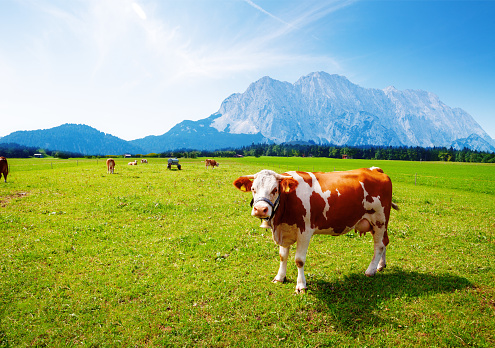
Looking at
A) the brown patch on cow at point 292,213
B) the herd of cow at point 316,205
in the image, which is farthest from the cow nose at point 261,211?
the brown patch on cow at point 292,213

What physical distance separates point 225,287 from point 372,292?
4.56 m

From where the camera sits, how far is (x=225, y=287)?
7664 mm

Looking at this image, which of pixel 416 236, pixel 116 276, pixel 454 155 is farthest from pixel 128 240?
pixel 454 155

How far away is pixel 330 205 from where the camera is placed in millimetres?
7469

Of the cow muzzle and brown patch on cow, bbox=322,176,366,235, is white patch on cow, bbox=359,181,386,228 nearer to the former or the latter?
brown patch on cow, bbox=322,176,366,235

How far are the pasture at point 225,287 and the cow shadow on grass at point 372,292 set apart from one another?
0.11ft

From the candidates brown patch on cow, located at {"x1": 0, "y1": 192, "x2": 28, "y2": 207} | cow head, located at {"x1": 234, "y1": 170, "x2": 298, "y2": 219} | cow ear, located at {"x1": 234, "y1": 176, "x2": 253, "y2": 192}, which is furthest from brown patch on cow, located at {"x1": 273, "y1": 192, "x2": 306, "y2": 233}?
brown patch on cow, located at {"x1": 0, "y1": 192, "x2": 28, "y2": 207}

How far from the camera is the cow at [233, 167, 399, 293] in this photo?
689 centimetres

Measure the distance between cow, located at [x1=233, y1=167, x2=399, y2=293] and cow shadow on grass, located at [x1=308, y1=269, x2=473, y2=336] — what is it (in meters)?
0.62

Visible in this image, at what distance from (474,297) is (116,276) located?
11.3m

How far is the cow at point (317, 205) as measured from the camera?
6.89m

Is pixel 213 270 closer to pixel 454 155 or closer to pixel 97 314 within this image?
pixel 97 314

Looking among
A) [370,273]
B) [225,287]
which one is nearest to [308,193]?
[370,273]

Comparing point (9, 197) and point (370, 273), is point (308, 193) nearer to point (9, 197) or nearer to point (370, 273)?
point (370, 273)
